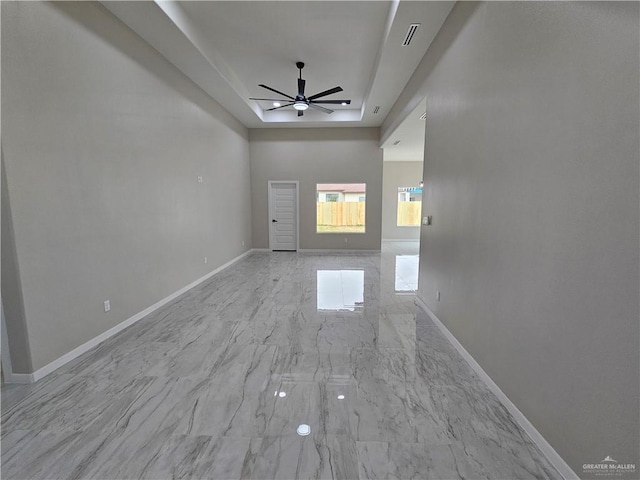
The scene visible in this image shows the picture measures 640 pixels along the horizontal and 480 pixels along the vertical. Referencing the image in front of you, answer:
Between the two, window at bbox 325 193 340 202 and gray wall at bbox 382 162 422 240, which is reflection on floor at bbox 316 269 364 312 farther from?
gray wall at bbox 382 162 422 240

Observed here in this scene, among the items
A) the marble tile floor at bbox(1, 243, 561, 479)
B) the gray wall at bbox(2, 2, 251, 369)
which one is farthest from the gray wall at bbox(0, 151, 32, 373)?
the marble tile floor at bbox(1, 243, 561, 479)

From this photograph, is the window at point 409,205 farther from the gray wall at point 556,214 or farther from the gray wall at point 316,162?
the gray wall at point 556,214

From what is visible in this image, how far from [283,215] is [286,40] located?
15.6 ft

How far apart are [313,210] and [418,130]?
340 cm

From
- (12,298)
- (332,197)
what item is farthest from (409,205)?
(12,298)

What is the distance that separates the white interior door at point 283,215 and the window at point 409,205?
4.45 meters

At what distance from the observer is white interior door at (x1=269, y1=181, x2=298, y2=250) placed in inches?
323

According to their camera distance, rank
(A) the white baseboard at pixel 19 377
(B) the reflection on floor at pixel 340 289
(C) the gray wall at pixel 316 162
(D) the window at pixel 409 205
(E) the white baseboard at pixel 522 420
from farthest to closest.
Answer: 1. (D) the window at pixel 409 205
2. (C) the gray wall at pixel 316 162
3. (B) the reflection on floor at pixel 340 289
4. (A) the white baseboard at pixel 19 377
5. (E) the white baseboard at pixel 522 420

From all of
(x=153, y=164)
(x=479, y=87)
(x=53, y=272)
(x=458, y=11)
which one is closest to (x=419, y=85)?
(x=458, y=11)

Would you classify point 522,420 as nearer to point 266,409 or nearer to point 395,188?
point 266,409

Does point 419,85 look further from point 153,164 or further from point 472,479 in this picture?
point 472,479

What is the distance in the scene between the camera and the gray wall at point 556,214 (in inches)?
46.9

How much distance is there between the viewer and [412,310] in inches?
152

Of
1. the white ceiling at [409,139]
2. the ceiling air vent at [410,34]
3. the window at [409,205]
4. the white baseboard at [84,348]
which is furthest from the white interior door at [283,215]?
the ceiling air vent at [410,34]
